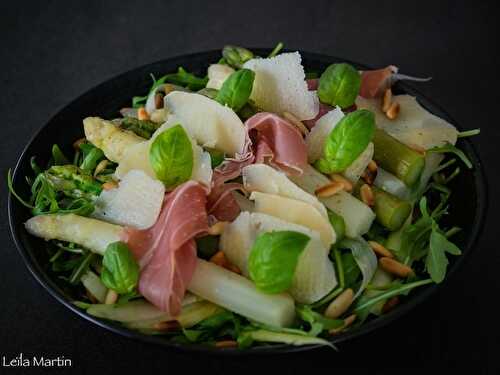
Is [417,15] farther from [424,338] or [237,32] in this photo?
[424,338]

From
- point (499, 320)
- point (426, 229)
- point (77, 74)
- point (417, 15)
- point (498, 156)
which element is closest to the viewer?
point (426, 229)

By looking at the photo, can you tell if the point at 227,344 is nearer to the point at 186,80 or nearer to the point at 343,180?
the point at 343,180

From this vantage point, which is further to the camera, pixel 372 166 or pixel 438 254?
pixel 372 166

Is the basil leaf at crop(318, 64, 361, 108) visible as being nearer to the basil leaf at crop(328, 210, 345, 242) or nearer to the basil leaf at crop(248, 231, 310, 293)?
the basil leaf at crop(328, 210, 345, 242)

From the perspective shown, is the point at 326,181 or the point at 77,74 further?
the point at 77,74

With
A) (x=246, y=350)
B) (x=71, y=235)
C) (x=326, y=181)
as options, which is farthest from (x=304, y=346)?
(x=71, y=235)

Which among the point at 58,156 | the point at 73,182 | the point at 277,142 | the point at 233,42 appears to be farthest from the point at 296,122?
the point at 233,42
